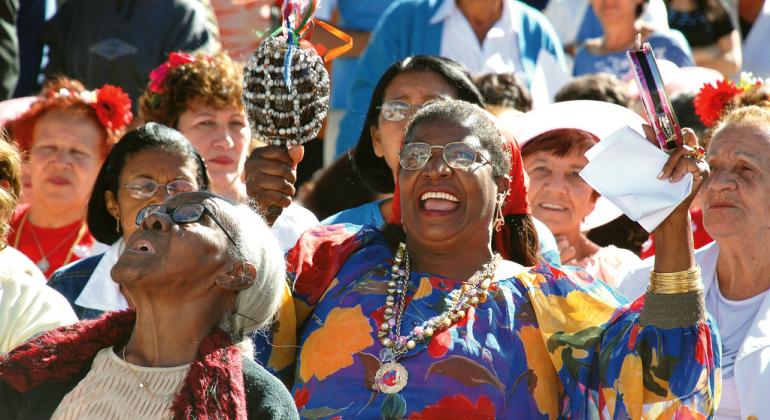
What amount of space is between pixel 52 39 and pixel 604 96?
3140mm

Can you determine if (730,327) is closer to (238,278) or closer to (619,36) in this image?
(238,278)

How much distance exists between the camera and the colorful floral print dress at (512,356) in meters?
3.73

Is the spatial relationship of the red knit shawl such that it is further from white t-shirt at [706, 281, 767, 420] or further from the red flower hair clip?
the red flower hair clip

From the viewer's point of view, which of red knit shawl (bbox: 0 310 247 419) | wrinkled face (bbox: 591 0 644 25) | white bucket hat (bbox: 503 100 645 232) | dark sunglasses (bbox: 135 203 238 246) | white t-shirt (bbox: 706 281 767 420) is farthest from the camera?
wrinkled face (bbox: 591 0 644 25)

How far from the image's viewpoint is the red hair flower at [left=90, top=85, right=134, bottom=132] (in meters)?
6.18

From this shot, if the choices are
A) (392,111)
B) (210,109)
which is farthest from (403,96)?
(210,109)

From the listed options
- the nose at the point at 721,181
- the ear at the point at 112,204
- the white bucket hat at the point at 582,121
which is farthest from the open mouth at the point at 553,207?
the ear at the point at 112,204

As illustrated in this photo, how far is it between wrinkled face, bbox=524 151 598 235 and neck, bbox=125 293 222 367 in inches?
97.9

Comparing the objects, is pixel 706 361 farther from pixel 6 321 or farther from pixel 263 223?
pixel 6 321

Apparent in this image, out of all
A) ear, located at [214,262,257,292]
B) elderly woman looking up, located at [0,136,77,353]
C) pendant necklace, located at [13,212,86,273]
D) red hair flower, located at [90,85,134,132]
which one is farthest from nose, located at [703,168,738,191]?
pendant necklace, located at [13,212,86,273]

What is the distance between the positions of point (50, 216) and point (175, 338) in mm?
2909

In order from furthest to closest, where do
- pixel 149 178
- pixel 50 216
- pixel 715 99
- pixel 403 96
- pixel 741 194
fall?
pixel 50 216, pixel 715 99, pixel 403 96, pixel 149 178, pixel 741 194

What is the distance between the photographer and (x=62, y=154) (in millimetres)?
6203

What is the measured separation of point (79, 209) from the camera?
639 cm
